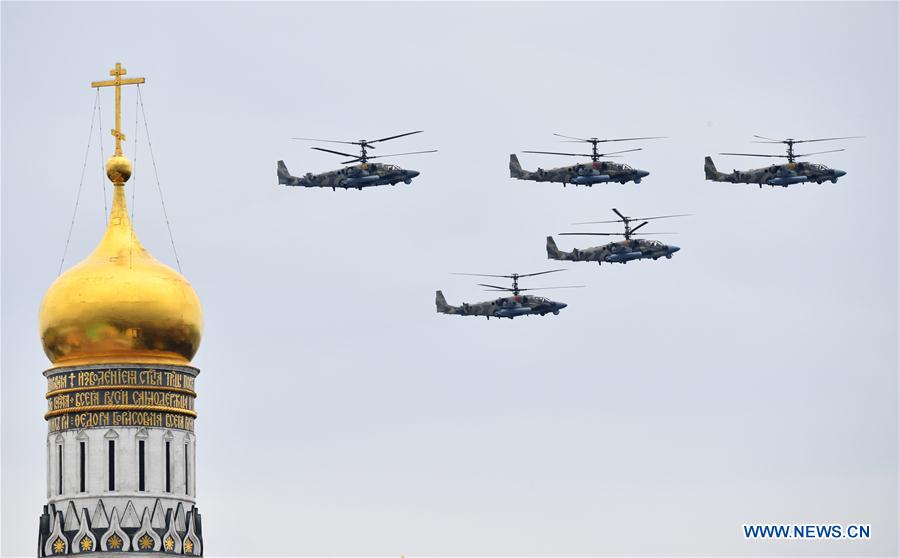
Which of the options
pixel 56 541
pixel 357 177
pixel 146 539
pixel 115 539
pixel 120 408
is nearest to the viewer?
pixel 115 539

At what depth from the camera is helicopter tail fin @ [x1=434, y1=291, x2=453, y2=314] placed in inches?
5212

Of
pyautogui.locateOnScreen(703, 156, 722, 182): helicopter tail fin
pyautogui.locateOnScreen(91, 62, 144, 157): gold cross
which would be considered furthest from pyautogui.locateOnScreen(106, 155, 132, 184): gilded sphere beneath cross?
pyautogui.locateOnScreen(703, 156, 722, 182): helicopter tail fin

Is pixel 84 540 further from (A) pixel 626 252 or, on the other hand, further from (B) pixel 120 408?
(A) pixel 626 252

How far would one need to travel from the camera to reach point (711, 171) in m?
134

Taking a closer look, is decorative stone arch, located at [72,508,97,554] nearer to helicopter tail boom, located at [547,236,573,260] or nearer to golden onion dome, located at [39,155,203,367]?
golden onion dome, located at [39,155,203,367]

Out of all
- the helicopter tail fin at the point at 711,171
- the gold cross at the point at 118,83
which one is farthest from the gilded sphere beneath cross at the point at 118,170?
the helicopter tail fin at the point at 711,171

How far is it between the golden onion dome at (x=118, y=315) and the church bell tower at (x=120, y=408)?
4cm

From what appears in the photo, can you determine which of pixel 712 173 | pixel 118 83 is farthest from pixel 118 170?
pixel 712 173

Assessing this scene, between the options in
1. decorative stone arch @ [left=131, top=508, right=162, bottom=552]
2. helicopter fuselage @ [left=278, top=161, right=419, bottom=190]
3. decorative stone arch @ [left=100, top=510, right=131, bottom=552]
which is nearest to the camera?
decorative stone arch @ [left=100, top=510, right=131, bottom=552]

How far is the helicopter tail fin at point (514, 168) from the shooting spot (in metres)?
133

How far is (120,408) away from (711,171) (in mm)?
29694

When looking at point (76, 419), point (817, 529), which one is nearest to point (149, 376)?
point (76, 419)

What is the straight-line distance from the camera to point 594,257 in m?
132

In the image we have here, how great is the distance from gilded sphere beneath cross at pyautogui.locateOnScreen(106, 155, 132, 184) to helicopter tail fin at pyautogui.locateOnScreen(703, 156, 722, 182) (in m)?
25.8
